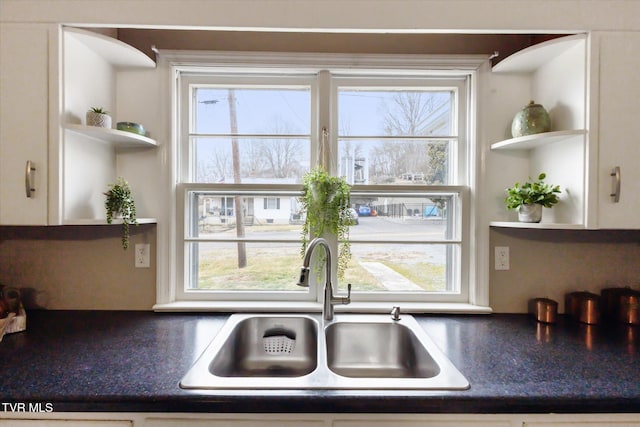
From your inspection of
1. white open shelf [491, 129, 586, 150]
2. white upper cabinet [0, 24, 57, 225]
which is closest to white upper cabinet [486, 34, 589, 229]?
white open shelf [491, 129, 586, 150]

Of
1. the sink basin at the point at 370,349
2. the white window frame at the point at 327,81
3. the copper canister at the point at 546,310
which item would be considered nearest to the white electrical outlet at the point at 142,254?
the white window frame at the point at 327,81

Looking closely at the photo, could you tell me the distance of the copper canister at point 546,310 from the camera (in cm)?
149

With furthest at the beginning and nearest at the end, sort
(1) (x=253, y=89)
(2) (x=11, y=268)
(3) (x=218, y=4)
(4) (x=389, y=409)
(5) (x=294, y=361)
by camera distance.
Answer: (1) (x=253, y=89) < (2) (x=11, y=268) < (5) (x=294, y=361) < (3) (x=218, y=4) < (4) (x=389, y=409)

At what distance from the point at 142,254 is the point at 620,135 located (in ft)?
Result: 7.10

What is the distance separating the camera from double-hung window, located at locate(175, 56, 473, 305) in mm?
1655

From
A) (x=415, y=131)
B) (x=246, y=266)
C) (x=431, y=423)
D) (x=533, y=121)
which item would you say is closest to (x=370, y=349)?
(x=431, y=423)

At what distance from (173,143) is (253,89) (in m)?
0.50

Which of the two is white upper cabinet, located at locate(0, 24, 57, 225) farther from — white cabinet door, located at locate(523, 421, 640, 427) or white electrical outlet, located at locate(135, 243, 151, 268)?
white cabinet door, located at locate(523, 421, 640, 427)

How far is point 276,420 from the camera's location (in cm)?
92

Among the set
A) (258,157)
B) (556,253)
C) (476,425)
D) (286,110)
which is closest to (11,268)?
(258,157)

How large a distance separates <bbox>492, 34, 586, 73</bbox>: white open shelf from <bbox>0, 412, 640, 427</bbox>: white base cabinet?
1369 mm

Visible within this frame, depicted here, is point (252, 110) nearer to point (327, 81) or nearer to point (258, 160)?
point (258, 160)

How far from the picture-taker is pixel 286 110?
1.68 meters

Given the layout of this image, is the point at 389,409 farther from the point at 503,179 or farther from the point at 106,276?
the point at 106,276
